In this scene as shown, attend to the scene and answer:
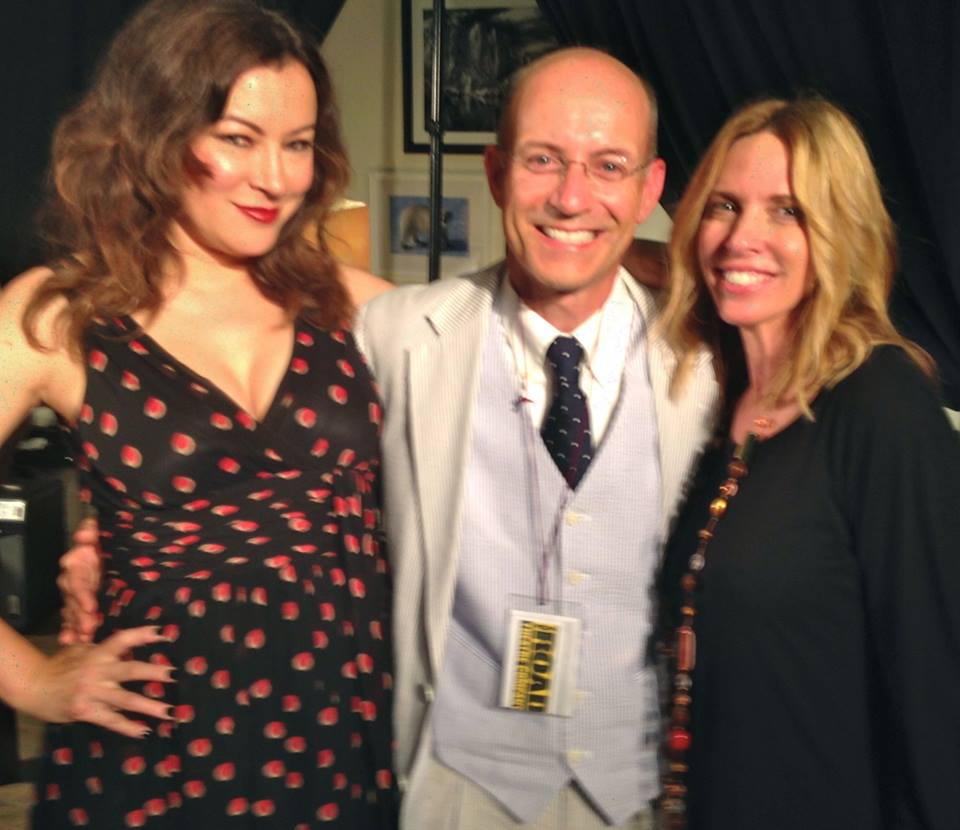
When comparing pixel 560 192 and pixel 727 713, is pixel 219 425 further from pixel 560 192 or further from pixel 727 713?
pixel 727 713

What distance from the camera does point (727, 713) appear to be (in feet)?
4.67

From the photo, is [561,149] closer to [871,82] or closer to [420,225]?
[871,82]

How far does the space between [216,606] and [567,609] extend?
490 mm

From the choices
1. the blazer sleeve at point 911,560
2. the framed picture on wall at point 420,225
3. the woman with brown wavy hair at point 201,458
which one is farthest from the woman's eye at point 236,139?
the framed picture on wall at point 420,225

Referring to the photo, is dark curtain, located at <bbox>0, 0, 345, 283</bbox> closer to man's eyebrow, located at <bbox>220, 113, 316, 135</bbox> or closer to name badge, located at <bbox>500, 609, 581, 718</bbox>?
man's eyebrow, located at <bbox>220, 113, 316, 135</bbox>

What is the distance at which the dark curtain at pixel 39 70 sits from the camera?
262 centimetres

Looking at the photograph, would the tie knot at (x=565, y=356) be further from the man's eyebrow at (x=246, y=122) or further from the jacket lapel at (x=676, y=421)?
the man's eyebrow at (x=246, y=122)

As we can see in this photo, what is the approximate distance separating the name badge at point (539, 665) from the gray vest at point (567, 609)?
29 millimetres

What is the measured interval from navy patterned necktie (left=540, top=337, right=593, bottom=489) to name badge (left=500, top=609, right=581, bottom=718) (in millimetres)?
202

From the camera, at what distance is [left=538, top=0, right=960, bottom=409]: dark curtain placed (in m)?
1.69

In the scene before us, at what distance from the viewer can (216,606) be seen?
1.43 meters

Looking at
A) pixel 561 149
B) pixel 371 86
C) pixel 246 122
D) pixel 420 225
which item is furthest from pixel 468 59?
pixel 246 122

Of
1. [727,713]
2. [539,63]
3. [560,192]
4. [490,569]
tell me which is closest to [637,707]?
[727,713]

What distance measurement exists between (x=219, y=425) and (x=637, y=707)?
2.34 feet
